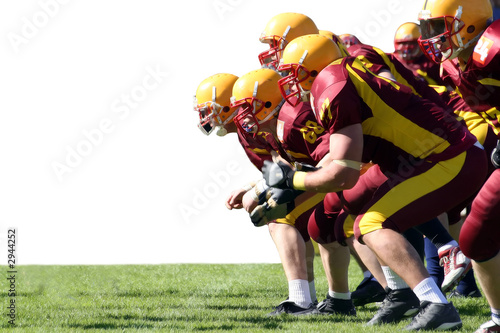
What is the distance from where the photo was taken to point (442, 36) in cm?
419

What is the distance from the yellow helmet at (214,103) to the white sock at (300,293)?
143 cm

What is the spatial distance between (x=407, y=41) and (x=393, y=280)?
266 centimetres

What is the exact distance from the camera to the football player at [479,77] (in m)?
3.82

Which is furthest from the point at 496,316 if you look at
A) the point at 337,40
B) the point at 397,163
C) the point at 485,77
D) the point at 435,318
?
the point at 337,40

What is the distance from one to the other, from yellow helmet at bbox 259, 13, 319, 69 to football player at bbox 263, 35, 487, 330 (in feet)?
5.82

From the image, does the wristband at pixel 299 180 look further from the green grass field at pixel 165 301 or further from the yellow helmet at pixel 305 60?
the green grass field at pixel 165 301

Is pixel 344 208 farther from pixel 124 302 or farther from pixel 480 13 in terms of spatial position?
pixel 124 302

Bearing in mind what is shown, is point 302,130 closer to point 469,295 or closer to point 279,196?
point 279,196

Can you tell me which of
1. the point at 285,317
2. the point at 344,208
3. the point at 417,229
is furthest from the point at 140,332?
the point at 417,229

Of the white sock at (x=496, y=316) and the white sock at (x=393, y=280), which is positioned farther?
the white sock at (x=393, y=280)

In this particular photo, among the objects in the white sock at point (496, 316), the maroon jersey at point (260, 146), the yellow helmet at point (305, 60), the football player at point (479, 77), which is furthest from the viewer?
the maroon jersey at point (260, 146)

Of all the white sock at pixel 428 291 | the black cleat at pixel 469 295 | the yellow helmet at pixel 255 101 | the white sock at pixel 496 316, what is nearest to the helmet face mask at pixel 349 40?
the yellow helmet at pixel 255 101

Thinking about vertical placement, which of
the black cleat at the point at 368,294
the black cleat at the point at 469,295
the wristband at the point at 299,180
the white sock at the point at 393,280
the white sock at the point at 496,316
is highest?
the wristband at the point at 299,180

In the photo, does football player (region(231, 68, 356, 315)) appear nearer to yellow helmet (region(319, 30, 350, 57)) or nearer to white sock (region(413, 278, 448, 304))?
yellow helmet (region(319, 30, 350, 57))
